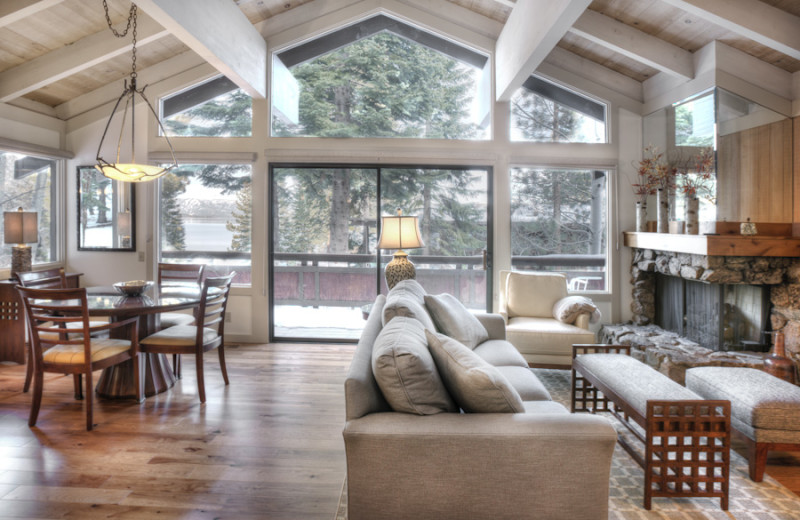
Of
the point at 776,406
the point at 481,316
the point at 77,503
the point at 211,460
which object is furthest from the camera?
the point at 481,316

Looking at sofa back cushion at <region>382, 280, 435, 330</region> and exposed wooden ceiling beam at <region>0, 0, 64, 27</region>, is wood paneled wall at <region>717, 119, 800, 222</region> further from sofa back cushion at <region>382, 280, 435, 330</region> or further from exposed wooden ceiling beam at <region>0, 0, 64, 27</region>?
exposed wooden ceiling beam at <region>0, 0, 64, 27</region>

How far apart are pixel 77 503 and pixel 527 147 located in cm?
480

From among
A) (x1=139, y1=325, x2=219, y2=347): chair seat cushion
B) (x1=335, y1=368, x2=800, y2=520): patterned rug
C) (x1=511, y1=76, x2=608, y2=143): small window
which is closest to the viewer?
(x1=335, y1=368, x2=800, y2=520): patterned rug

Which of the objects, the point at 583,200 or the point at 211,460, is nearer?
the point at 211,460

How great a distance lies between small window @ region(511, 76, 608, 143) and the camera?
527 centimetres

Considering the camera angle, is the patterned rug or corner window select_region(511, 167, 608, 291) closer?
the patterned rug

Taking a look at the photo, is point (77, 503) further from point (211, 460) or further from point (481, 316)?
point (481, 316)

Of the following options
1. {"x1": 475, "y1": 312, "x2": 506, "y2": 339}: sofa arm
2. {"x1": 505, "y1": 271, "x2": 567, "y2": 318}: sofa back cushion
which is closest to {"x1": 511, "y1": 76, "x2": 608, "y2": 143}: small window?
{"x1": 505, "y1": 271, "x2": 567, "y2": 318}: sofa back cushion

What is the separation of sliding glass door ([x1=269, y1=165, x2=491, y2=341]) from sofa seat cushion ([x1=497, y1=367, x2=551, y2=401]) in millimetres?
2590

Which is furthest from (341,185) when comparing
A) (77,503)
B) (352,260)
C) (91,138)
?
(77,503)

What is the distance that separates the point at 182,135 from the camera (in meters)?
5.35

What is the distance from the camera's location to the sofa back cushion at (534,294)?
4.56 m

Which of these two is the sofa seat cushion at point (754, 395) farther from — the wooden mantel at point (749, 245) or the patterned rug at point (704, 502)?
the wooden mantel at point (749, 245)

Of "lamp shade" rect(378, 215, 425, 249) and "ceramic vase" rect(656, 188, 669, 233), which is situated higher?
"ceramic vase" rect(656, 188, 669, 233)
